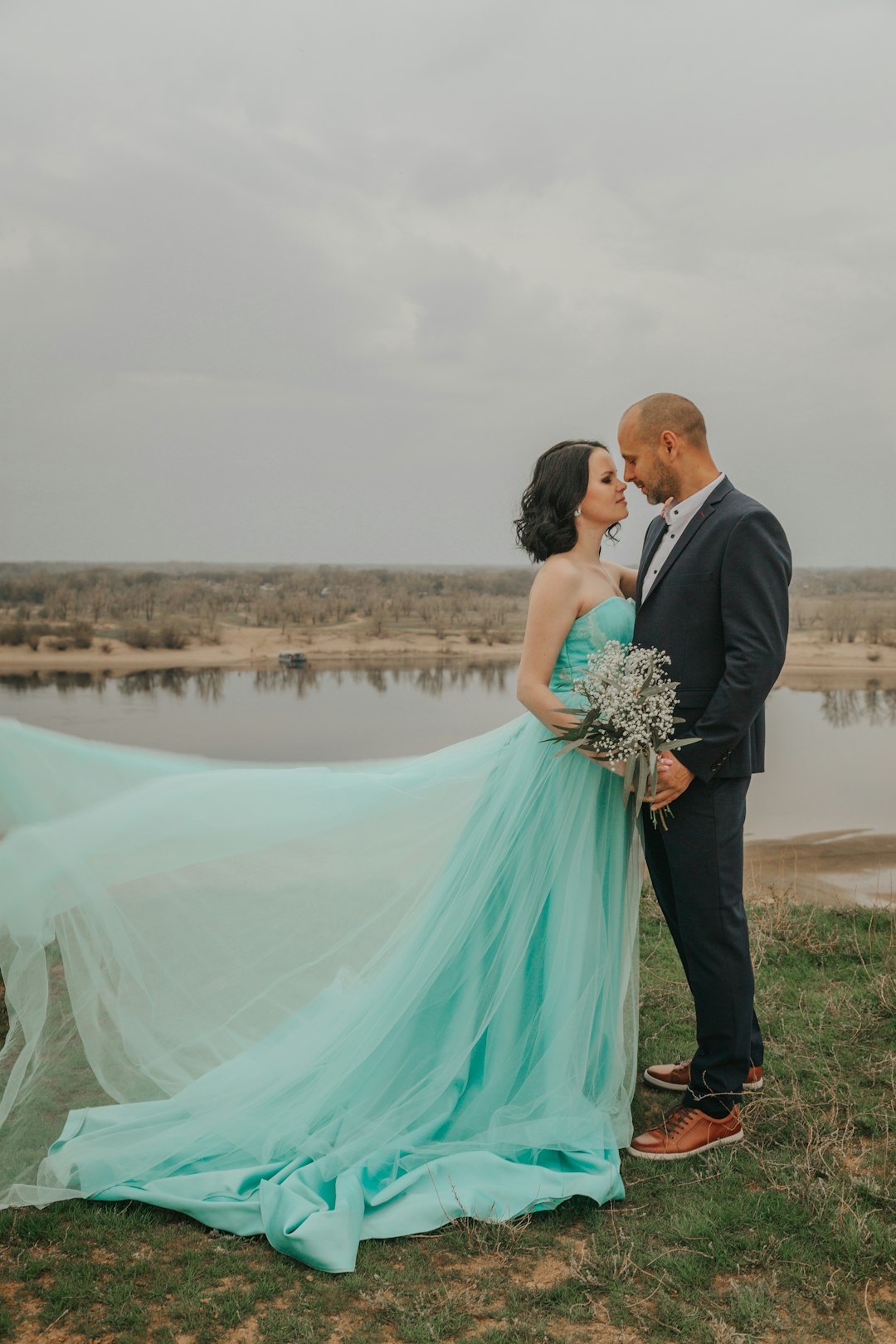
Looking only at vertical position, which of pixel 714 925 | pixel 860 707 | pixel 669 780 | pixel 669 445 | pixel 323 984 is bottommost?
pixel 860 707

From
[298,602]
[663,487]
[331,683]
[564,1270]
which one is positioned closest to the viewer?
[564,1270]

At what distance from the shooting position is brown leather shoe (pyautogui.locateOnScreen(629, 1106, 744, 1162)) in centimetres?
276

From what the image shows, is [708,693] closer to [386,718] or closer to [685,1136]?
[685,1136]

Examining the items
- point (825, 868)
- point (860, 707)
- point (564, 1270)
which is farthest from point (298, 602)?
point (564, 1270)

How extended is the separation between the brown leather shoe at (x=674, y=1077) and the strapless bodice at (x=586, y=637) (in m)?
1.30

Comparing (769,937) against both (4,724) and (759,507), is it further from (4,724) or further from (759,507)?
(4,724)

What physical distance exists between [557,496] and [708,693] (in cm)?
71

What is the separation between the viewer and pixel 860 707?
1973cm

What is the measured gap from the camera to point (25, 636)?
20297 millimetres

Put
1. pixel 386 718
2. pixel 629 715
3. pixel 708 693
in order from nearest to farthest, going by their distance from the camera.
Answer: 1. pixel 629 715
2. pixel 708 693
3. pixel 386 718

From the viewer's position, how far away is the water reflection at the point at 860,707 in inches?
741

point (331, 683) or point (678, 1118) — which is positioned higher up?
point (678, 1118)

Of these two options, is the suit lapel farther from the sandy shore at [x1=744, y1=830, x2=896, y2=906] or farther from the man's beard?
A: the sandy shore at [x1=744, y1=830, x2=896, y2=906]

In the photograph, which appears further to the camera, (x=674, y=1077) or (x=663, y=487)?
(x=674, y=1077)
